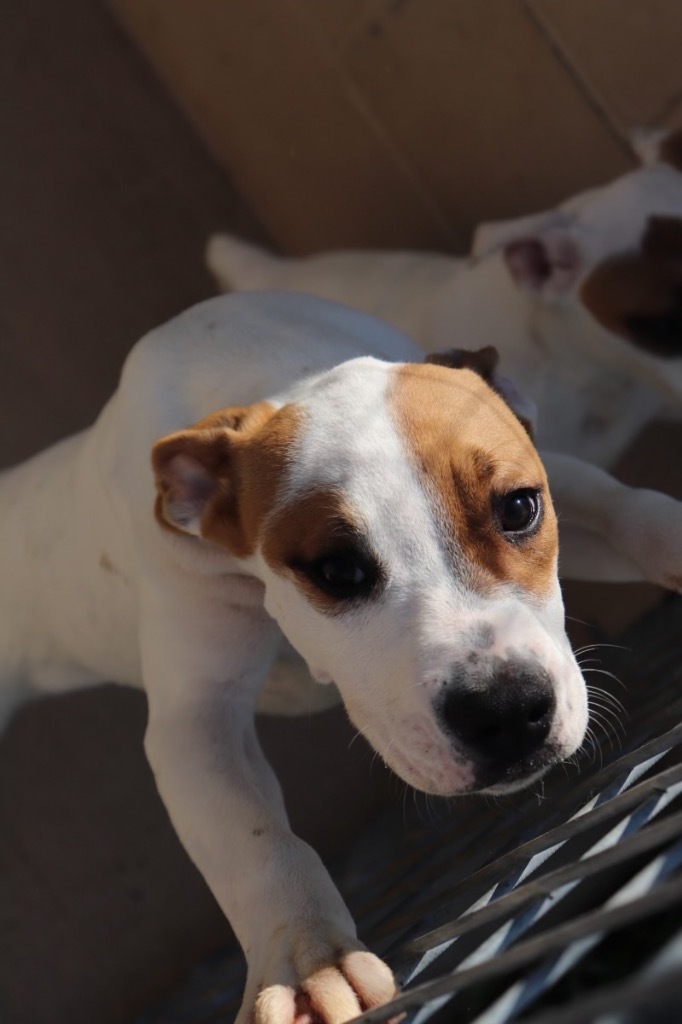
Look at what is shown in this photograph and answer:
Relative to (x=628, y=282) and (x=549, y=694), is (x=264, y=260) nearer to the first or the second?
(x=628, y=282)

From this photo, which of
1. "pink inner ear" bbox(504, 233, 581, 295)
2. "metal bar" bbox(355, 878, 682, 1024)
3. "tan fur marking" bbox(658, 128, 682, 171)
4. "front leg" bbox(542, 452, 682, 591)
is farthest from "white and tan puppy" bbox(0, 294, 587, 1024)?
"tan fur marking" bbox(658, 128, 682, 171)

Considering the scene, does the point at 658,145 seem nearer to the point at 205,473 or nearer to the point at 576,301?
the point at 576,301

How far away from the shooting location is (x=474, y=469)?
2.02 m

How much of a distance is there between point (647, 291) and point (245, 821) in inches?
76.5

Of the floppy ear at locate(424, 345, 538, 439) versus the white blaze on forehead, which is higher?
the white blaze on forehead

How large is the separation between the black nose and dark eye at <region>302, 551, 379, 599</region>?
257 millimetres

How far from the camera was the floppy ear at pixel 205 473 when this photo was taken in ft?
7.38

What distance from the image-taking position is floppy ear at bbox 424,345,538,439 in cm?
244

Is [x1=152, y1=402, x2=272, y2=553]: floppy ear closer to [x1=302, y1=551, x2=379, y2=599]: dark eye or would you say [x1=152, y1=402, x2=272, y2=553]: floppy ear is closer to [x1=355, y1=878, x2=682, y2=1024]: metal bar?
[x1=302, y1=551, x2=379, y2=599]: dark eye

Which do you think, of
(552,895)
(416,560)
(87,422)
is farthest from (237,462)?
(87,422)

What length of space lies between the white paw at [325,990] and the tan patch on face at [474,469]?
0.68m

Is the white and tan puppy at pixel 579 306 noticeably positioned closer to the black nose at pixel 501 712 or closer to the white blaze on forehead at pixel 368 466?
the white blaze on forehead at pixel 368 466

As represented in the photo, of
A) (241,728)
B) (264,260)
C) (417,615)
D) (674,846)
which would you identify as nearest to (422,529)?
(417,615)

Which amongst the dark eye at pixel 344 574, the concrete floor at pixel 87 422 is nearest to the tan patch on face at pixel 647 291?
the concrete floor at pixel 87 422
